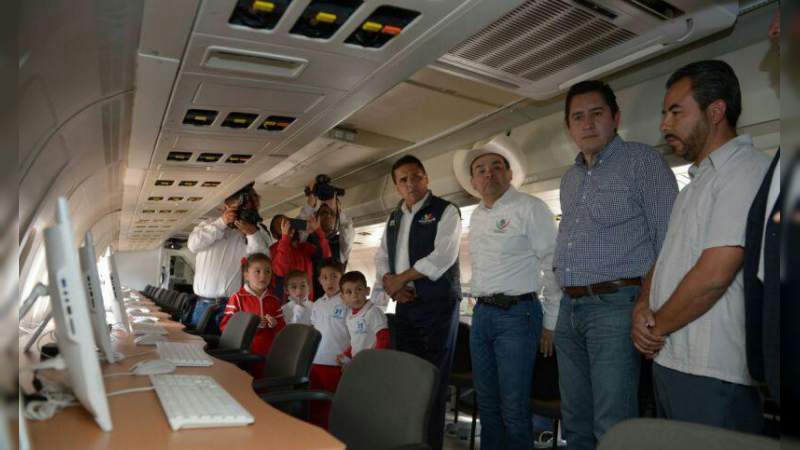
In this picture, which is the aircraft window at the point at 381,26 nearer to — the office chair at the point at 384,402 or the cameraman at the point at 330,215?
the office chair at the point at 384,402

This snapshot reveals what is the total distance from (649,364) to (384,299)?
194 cm

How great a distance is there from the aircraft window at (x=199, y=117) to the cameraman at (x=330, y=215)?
80.0 inches

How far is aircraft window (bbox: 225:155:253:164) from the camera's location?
4.77 meters

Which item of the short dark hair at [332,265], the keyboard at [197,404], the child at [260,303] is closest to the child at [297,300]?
the short dark hair at [332,265]

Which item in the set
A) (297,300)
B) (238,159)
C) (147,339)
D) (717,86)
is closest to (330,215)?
(297,300)

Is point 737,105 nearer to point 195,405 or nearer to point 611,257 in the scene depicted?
point 611,257

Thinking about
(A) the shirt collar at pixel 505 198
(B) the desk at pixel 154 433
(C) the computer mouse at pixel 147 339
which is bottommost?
(C) the computer mouse at pixel 147 339

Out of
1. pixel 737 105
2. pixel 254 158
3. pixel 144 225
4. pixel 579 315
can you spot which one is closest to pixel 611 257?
pixel 579 315

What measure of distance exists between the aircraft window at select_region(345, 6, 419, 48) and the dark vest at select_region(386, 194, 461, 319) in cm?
156

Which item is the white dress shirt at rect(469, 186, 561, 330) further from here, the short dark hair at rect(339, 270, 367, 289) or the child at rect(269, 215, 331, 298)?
the child at rect(269, 215, 331, 298)

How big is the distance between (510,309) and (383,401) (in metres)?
1.41

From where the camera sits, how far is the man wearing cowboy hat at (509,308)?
2969 millimetres

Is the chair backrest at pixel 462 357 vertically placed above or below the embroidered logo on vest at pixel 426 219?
below

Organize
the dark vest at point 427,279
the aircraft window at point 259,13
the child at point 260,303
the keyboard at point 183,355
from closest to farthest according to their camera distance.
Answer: the aircraft window at point 259,13 → the keyboard at point 183,355 → the dark vest at point 427,279 → the child at point 260,303
